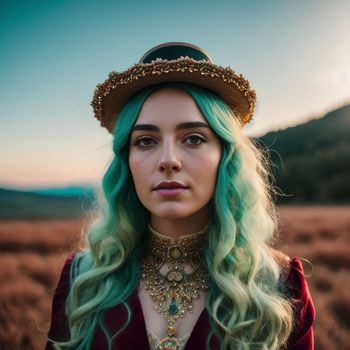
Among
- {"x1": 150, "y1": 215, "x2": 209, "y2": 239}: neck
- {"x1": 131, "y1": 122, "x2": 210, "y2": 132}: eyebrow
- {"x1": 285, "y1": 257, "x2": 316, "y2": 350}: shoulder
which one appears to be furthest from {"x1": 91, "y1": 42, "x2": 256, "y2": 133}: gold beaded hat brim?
{"x1": 285, "y1": 257, "x2": 316, "y2": 350}: shoulder

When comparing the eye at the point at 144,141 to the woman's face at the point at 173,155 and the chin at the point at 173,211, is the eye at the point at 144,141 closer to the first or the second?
the woman's face at the point at 173,155

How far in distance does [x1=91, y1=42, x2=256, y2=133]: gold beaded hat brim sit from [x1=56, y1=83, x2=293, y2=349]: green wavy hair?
0.15ft

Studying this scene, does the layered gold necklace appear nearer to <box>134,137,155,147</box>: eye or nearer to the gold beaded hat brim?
<box>134,137,155,147</box>: eye

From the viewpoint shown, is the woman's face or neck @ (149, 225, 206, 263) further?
neck @ (149, 225, 206, 263)

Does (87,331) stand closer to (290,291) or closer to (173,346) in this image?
(173,346)

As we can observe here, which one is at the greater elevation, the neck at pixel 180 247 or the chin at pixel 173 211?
the chin at pixel 173 211

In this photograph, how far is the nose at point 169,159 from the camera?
149 centimetres

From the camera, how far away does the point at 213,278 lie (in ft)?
5.23

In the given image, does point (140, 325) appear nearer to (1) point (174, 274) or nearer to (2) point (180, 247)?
(1) point (174, 274)

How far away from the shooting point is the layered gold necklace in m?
1.55

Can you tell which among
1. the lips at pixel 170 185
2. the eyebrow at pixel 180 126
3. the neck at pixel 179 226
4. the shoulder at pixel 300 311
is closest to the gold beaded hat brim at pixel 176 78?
the eyebrow at pixel 180 126

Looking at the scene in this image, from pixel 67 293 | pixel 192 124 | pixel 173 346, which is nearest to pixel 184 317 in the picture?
pixel 173 346

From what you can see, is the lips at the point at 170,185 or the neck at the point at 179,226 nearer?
the lips at the point at 170,185

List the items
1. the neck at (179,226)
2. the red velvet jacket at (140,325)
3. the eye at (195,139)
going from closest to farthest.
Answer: the red velvet jacket at (140,325) → the eye at (195,139) → the neck at (179,226)
